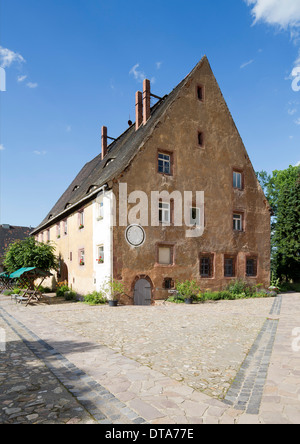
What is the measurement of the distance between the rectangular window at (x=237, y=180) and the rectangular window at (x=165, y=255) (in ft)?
25.5

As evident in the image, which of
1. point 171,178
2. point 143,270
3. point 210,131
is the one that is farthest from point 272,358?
point 210,131

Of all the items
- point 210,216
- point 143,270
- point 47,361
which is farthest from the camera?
point 210,216

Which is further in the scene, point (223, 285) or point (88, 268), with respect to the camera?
point (223, 285)

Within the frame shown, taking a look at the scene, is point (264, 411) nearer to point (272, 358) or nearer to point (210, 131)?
point (272, 358)

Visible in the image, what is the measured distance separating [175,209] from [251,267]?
8322mm

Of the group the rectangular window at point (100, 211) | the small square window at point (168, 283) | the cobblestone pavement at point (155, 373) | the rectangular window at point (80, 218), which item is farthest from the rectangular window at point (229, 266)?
the cobblestone pavement at point (155, 373)

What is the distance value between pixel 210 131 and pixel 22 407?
66.1ft

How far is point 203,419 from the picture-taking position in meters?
3.67

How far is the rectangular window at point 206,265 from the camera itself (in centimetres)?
2006

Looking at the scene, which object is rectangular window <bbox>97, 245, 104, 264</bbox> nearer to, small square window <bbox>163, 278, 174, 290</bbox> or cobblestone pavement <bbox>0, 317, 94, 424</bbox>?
small square window <bbox>163, 278, 174, 290</bbox>

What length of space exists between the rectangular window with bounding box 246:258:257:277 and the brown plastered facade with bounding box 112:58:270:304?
0.72ft

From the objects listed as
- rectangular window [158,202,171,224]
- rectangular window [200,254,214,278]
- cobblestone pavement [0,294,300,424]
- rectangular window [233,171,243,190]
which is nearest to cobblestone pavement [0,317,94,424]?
cobblestone pavement [0,294,300,424]

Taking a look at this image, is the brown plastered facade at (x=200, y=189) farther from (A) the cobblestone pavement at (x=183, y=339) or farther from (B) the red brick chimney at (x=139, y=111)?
(A) the cobblestone pavement at (x=183, y=339)

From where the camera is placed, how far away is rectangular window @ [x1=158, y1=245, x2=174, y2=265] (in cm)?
1811
